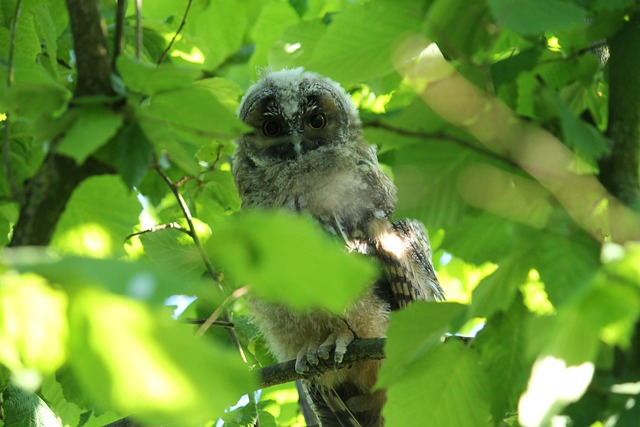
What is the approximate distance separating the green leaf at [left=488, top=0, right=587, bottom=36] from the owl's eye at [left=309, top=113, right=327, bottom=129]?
9.38 ft

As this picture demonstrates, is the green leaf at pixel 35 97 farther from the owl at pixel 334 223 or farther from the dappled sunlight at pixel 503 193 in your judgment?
the owl at pixel 334 223

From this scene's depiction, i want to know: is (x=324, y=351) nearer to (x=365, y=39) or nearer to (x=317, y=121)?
(x=317, y=121)

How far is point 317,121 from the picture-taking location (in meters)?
4.12

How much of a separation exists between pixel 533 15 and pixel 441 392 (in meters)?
0.69

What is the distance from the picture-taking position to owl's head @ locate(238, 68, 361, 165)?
400 cm

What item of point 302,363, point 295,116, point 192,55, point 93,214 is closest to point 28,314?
point 93,214

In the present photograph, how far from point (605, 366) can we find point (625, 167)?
0.36 meters

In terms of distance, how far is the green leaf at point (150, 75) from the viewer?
4.28 feet

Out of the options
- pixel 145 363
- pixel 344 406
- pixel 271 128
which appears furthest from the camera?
pixel 271 128

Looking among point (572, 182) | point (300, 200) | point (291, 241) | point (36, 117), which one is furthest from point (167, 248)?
point (291, 241)

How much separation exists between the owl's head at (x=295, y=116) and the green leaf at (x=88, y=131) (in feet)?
8.77

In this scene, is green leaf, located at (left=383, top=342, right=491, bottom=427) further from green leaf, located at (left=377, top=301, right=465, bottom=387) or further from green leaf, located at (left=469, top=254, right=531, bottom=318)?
green leaf, located at (left=469, top=254, right=531, bottom=318)

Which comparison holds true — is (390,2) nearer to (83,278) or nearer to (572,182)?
(572,182)

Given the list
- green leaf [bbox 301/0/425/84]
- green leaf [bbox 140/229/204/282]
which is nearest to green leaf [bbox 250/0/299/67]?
green leaf [bbox 140/229/204/282]
